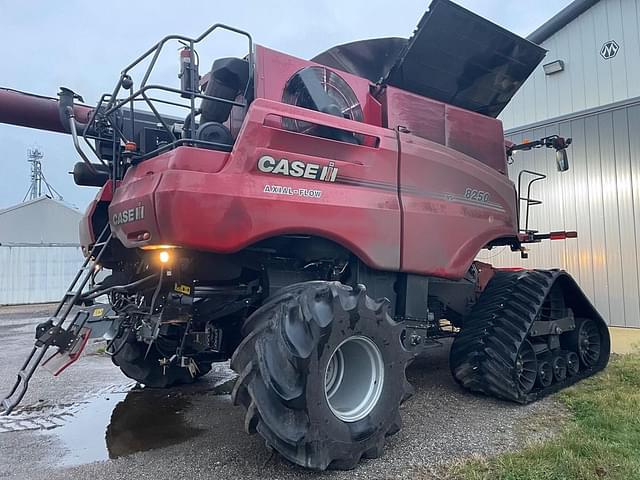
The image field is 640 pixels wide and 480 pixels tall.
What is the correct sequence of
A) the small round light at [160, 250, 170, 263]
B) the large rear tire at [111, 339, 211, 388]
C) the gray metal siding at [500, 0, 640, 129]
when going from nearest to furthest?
the small round light at [160, 250, 170, 263]
the large rear tire at [111, 339, 211, 388]
the gray metal siding at [500, 0, 640, 129]

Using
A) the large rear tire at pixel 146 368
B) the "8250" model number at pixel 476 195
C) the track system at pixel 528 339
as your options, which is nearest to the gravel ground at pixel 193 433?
the large rear tire at pixel 146 368

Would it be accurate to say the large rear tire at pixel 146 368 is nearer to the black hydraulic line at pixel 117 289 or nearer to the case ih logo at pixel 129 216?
the black hydraulic line at pixel 117 289

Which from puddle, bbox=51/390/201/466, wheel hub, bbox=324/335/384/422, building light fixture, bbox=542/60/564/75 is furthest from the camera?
building light fixture, bbox=542/60/564/75

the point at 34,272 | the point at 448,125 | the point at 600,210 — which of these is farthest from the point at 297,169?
the point at 34,272

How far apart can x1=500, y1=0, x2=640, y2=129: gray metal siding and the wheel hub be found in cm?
888

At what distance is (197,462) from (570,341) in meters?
4.37

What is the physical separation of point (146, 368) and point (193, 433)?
59.5 inches

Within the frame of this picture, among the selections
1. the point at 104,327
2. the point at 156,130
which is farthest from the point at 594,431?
the point at 156,130

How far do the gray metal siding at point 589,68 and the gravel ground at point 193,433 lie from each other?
7.26 metres

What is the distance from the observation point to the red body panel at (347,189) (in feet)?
11.1

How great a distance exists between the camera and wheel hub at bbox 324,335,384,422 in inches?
142

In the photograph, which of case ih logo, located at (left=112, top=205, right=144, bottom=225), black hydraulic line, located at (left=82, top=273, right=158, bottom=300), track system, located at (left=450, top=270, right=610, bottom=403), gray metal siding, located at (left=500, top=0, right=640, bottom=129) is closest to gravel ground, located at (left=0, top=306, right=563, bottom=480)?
track system, located at (left=450, top=270, right=610, bottom=403)

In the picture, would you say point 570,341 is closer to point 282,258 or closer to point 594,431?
point 594,431

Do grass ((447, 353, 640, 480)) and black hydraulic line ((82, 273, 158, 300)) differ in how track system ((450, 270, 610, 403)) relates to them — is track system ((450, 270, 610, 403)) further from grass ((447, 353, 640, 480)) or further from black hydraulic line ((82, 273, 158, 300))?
black hydraulic line ((82, 273, 158, 300))
